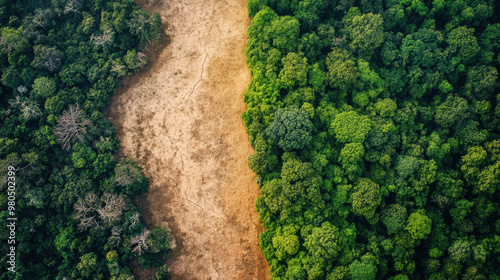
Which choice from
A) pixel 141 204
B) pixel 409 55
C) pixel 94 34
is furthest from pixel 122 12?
pixel 409 55

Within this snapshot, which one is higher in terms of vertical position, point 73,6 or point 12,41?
point 73,6

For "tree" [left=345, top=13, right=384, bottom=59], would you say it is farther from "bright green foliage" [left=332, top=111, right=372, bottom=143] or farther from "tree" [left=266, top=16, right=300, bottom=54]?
"bright green foliage" [left=332, top=111, right=372, bottom=143]

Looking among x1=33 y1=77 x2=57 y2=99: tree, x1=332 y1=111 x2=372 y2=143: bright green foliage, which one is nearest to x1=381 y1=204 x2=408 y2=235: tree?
x1=332 y1=111 x2=372 y2=143: bright green foliage

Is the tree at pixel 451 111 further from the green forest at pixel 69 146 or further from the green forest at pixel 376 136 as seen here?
the green forest at pixel 69 146

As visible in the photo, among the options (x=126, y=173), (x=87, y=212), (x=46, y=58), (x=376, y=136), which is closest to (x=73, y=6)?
(x=46, y=58)

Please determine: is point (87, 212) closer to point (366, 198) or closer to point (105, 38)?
point (105, 38)

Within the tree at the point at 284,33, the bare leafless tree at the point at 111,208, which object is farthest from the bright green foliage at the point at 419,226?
the bare leafless tree at the point at 111,208

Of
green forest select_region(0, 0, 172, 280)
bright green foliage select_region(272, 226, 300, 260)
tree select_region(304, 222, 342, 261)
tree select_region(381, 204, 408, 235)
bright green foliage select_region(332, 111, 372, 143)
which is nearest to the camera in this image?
tree select_region(304, 222, 342, 261)

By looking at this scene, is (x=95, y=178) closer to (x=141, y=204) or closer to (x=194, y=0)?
(x=141, y=204)
